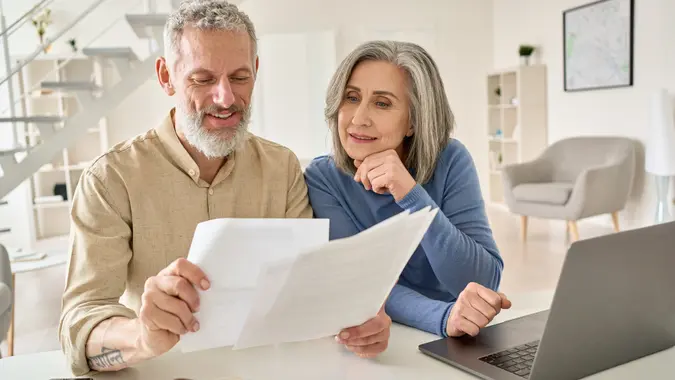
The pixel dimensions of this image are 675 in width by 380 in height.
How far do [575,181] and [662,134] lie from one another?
940 millimetres

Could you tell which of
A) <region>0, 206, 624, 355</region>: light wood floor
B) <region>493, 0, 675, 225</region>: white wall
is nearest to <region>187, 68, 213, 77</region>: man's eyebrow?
<region>0, 206, 624, 355</region>: light wood floor

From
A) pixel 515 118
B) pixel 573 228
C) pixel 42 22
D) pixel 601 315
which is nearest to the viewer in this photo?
pixel 601 315

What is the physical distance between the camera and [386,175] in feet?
4.66

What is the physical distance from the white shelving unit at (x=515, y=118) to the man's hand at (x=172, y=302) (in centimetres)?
647

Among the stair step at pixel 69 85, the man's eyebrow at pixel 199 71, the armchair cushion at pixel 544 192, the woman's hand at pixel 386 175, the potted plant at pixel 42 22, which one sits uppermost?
the potted plant at pixel 42 22

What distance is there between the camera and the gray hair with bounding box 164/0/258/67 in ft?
4.37

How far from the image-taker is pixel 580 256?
82 cm

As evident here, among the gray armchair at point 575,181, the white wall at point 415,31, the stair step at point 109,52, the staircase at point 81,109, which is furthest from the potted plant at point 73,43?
the gray armchair at point 575,181

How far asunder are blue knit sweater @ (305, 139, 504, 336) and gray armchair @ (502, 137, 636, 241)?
3787 millimetres

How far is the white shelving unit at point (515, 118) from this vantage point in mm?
6984

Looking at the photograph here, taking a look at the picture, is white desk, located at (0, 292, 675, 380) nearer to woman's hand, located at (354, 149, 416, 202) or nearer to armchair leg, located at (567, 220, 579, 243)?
woman's hand, located at (354, 149, 416, 202)

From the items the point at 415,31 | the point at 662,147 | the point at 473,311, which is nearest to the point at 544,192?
the point at 662,147

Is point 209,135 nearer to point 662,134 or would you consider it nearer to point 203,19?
point 203,19

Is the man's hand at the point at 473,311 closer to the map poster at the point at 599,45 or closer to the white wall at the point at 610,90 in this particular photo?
the white wall at the point at 610,90
